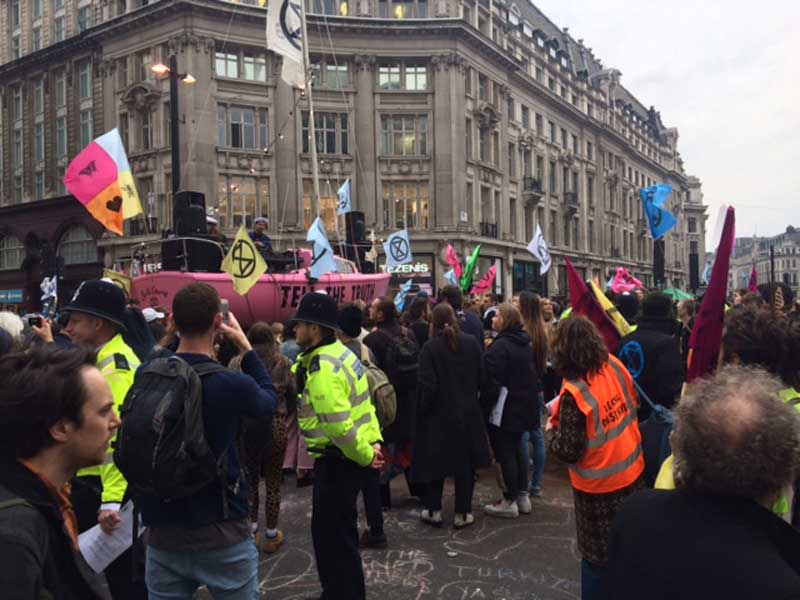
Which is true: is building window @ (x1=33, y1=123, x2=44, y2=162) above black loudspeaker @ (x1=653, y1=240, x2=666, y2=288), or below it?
above

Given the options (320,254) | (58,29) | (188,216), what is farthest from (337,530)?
(58,29)

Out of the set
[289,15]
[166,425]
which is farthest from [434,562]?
[289,15]

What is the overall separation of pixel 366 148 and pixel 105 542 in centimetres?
3274

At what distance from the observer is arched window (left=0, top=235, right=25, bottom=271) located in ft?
131

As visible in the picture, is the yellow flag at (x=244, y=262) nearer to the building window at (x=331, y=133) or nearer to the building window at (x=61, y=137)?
the building window at (x=331, y=133)

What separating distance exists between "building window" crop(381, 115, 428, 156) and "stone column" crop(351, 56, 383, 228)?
2.37 ft

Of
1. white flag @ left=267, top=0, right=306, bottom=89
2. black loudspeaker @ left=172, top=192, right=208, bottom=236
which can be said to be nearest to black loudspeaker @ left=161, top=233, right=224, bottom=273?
black loudspeaker @ left=172, top=192, right=208, bottom=236

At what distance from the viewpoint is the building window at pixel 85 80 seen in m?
36.6

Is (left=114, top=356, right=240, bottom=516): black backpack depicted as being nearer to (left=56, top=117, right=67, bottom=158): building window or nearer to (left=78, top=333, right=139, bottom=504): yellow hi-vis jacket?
(left=78, top=333, right=139, bottom=504): yellow hi-vis jacket

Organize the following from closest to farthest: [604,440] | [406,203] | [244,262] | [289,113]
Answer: [604,440], [244,262], [289,113], [406,203]

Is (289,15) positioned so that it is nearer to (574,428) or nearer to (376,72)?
(574,428)

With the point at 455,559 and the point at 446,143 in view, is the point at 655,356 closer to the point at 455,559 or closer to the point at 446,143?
the point at 455,559

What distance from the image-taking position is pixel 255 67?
32906mm

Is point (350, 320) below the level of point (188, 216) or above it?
below
